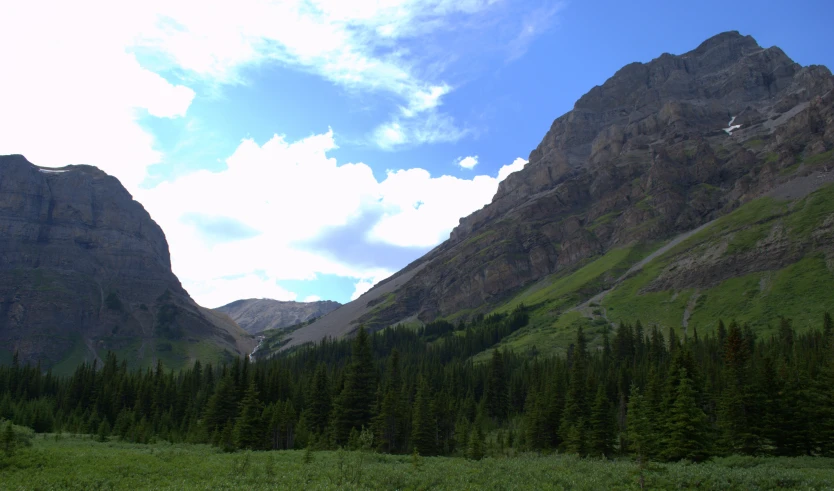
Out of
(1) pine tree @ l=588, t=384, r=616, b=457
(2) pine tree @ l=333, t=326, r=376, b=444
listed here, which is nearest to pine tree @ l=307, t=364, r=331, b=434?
(2) pine tree @ l=333, t=326, r=376, b=444

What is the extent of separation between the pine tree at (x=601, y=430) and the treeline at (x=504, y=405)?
0.15 meters

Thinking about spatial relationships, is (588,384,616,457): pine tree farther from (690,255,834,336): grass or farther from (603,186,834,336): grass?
(690,255,834,336): grass

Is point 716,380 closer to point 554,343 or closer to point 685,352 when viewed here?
point 685,352

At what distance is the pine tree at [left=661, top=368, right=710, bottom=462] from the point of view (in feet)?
176

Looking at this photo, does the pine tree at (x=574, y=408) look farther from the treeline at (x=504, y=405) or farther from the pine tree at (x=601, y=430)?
the pine tree at (x=601, y=430)

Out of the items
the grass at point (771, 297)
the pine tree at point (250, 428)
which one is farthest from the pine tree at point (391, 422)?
the grass at point (771, 297)

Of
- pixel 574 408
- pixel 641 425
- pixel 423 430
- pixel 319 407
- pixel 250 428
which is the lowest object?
pixel 423 430

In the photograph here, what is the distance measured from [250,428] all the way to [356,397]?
636 inches

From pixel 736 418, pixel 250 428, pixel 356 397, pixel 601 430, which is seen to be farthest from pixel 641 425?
pixel 250 428

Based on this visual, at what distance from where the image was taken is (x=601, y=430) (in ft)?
237

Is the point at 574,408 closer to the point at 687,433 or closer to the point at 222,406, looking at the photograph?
the point at 687,433

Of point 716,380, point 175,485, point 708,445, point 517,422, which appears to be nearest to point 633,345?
point 517,422

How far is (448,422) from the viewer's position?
9850cm

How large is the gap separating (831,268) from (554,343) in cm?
9017
